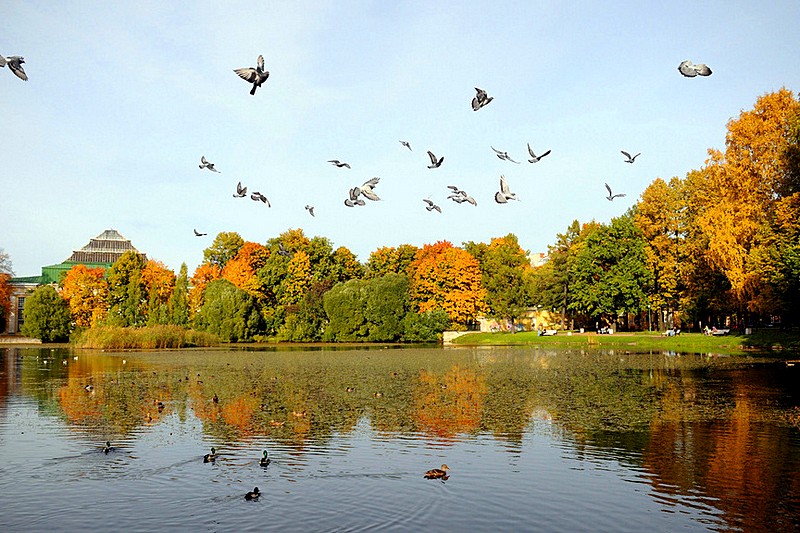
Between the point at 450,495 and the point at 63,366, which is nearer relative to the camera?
the point at 450,495

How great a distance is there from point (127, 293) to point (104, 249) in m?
42.7

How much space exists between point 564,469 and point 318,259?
269 feet

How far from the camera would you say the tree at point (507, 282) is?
83562 millimetres

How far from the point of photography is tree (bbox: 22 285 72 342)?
85438 millimetres

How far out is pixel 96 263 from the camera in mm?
122938

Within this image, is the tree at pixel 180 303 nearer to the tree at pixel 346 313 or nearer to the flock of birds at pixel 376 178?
→ the tree at pixel 346 313

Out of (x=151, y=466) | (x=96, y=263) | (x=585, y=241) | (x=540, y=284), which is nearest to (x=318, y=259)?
(x=540, y=284)

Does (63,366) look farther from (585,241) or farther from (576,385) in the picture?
(585,241)

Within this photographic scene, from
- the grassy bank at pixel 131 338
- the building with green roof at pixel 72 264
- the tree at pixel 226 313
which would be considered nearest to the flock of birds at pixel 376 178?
the grassy bank at pixel 131 338

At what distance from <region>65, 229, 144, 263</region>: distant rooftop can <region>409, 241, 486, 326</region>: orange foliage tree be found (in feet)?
199

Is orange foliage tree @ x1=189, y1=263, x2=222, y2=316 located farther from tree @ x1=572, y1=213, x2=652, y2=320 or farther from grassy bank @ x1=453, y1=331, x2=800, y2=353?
tree @ x1=572, y1=213, x2=652, y2=320

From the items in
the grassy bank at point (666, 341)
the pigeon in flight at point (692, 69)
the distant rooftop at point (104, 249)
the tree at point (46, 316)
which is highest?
the distant rooftop at point (104, 249)

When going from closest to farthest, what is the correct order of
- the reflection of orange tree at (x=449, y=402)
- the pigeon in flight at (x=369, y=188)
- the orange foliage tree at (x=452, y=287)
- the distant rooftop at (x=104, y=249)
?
the reflection of orange tree at (x=449, y=402)
the pigeon in flight at (x=369, y=188)
the orange foliage tree at (x=452, y=287)
the distant rooftop at (x=104, y=249)

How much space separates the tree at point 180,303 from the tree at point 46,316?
14.1 m
